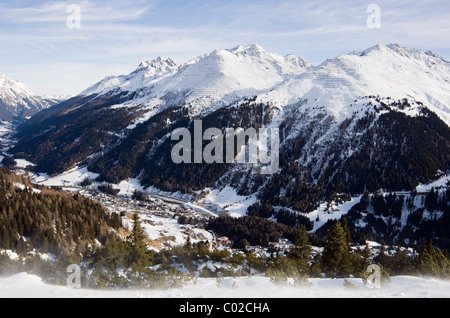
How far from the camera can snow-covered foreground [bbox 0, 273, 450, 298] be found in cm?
2112

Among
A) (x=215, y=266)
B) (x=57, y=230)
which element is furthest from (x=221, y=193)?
(x=215, y=266)

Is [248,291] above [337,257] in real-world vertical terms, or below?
above

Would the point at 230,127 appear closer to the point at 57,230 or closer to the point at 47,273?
the point at 57,230

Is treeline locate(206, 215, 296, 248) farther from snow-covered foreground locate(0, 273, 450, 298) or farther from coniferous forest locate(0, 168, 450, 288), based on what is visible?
snow-covered foreground locate(0, 273, 450, 298)

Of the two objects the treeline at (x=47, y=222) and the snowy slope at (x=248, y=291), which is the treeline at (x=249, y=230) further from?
the snowy slope at (x=248, y=291)

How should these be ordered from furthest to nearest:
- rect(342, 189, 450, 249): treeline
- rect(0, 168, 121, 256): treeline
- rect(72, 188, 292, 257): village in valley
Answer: rect(342, 189, 450, 249): treeline, rect(72, 188, 292, 257): village in valley, rect(0, 168, 121, 256): treeline

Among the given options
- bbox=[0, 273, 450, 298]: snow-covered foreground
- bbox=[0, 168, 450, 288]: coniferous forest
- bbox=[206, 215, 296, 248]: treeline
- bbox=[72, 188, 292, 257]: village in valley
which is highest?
bbox=[0, 273, 450, 298]: snow-covered foreground

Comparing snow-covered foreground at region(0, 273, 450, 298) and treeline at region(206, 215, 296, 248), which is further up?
snow-covered foreground at region(0, 273, 450, 298)

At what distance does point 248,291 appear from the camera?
23.3 m

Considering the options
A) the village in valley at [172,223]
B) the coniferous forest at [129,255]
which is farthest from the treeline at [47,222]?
the village in valley at [172,223]

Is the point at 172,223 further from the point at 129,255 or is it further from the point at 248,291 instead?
the point at 248,291

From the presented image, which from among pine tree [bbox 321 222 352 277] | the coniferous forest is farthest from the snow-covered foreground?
pine tree [bbox 321 222 352 277]

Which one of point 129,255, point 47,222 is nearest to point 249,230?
point 47,222

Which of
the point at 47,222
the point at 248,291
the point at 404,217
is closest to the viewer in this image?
the point at 248,291
